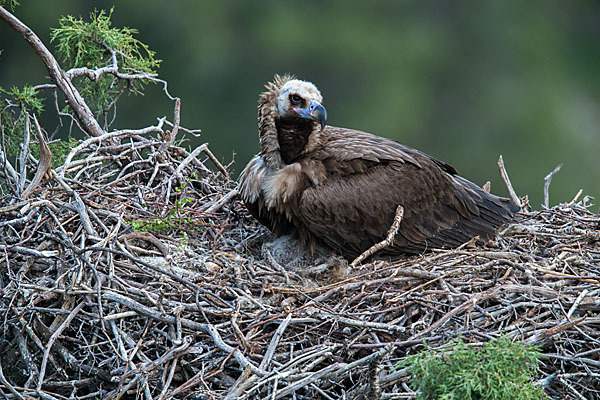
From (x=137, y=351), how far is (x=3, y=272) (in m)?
0.82

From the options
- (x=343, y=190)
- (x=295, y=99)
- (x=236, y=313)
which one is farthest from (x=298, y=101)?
(x=236, y=313)

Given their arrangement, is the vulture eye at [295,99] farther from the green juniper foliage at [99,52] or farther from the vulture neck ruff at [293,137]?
the green juniper foliage at [99,52]

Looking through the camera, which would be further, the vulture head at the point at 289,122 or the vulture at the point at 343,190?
the vulture head at the point at 289,122

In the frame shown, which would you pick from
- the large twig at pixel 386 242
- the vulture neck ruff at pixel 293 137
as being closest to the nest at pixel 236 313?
the large twig at pixel 386 242

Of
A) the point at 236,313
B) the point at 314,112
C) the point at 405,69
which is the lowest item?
the point at 405,69

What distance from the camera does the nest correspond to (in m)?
3.05

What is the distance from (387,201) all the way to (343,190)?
0.86 feet

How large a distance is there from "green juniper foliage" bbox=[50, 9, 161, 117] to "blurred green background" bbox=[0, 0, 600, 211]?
7.04 m

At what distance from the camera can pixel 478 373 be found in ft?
8.86

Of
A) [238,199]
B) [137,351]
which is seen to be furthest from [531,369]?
[238,199]

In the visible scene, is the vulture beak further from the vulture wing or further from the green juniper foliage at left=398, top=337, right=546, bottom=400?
the green juniper foliage at left=398, top=337, right=546, bottom=400

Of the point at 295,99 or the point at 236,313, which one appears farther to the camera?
the point at 295,99

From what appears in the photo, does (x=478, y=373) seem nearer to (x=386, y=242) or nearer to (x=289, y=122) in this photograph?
(x=386, y=242)

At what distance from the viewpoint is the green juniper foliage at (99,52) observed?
473cm
